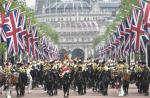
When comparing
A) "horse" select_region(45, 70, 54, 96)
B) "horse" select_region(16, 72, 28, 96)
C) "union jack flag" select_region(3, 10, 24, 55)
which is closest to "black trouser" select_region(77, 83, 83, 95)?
"horse" select_region(45, 70, 54, 96)

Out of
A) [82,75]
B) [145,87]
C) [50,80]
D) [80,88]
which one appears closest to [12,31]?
[50,80]

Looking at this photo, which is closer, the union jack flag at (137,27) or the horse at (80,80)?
the horse at (80,80)

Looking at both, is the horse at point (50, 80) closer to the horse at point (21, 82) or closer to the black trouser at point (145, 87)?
the horse at point (21, 82)

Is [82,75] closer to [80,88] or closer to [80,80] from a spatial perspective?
[80,80]

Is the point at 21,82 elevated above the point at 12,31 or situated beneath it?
situated beneath

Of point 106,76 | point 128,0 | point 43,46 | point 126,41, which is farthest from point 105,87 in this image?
point 43,46

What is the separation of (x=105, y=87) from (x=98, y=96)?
207 centimetres

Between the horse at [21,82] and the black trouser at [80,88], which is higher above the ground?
the horse at [21,82]

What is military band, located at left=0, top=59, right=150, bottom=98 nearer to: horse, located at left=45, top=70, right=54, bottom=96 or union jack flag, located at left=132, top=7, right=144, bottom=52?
horse, located at left=45, top=70, right=54, bottom=96

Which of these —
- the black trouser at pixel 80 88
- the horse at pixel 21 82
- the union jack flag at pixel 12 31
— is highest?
the union jack flag at pixel 12 31

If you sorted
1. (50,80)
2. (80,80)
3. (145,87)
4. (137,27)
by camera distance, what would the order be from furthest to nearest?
(137,27) < (80,80) < (50,80) < (145,87)

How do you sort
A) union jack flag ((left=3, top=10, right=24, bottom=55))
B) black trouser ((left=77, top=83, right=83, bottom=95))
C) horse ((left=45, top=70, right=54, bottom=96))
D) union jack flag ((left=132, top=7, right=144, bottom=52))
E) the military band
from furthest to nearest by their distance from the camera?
1. union jack flag ((left=132, top=7, right=144, bottom=52))
2. union jack flag ((left=3, top=10, right=24, bottom=55))
3. black trouser ((left=77, top=83, right=83, bottom=95))
4. horse ((left=45, top=70, right=54, bottom=96))
5. the military band

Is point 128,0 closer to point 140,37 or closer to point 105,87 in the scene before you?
Answer: point 140,37

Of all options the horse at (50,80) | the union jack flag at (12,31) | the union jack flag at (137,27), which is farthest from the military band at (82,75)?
the union jack flag at (137,27)
